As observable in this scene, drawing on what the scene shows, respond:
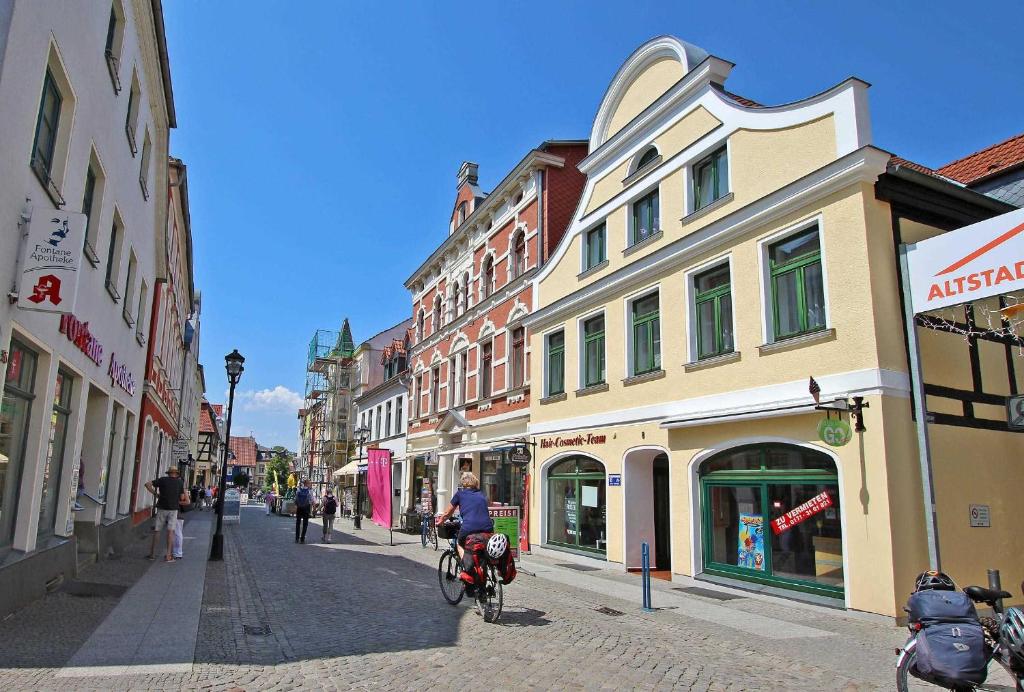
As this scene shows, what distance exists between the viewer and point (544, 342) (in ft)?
61.8

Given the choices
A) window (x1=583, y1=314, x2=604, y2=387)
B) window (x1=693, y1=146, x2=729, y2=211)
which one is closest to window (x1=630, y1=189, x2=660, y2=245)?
window (x1=693, y1=146, x2=729, y2=211)

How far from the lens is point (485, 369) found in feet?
76.6

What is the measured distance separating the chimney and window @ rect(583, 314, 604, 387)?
42.2 ft

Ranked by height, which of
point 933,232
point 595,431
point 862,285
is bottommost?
point 595,431

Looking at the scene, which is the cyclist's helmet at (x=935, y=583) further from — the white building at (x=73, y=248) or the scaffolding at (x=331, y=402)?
the scaffolding at (x=331, y=402)

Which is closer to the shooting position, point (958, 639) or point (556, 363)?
point (958, 639)

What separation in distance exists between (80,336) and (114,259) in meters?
3.70

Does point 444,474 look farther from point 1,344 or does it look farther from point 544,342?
point 1,344

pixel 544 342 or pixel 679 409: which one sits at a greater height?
pixel 544 342

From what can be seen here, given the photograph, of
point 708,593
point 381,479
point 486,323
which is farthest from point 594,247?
point 381,479

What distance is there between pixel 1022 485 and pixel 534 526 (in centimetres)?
1069

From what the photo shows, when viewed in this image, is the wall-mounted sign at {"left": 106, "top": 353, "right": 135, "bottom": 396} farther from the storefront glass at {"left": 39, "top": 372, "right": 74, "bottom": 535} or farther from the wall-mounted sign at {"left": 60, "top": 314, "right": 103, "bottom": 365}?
the storefront glass at {"left": 39, "top": 372, "right": 74, "bottom": 535}

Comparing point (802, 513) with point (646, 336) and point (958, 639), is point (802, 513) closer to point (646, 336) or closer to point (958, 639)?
point (646, 336)

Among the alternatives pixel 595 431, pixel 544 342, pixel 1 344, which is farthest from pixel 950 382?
pixel 1 344
